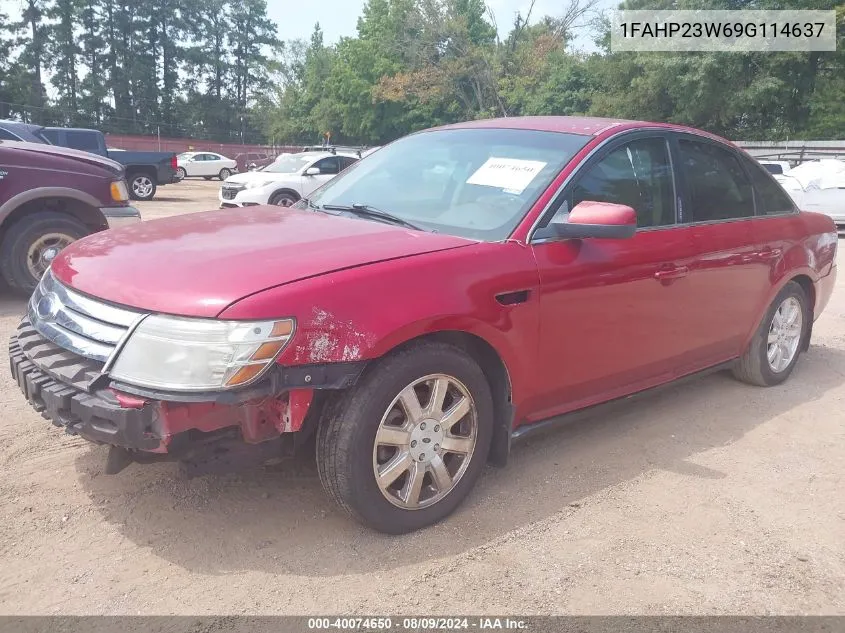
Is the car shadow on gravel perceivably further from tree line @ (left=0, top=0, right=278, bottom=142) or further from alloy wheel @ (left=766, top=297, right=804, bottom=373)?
tree line @ (left=0, top=0, right=278, bottom=142)

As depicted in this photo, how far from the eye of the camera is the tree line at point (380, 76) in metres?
29.1

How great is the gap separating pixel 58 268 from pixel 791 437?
154 inches

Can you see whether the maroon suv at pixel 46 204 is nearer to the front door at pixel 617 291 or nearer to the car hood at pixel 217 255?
the car hood at pixel 217 255

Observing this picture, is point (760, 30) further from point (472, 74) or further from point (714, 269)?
point (714, 269)

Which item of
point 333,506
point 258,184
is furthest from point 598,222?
point 258,184

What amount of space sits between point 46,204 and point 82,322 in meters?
4.38

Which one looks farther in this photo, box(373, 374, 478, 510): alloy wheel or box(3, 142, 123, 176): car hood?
box(3, 142, 123, 176): car hood

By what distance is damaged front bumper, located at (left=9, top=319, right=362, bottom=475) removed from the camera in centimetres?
232

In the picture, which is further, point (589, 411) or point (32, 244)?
point (32, 244)

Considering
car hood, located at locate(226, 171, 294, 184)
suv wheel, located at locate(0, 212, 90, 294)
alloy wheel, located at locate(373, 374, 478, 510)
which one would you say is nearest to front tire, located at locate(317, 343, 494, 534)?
alloy wheel, located at locate(373, 374, 478, 510)

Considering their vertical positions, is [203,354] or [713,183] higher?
[713,183]

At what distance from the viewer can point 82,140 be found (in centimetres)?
1816

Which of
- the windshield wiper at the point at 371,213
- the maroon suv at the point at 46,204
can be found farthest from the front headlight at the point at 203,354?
the maroon suv at the point at 46,204

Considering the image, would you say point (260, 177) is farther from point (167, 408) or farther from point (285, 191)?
point (167, 408)
